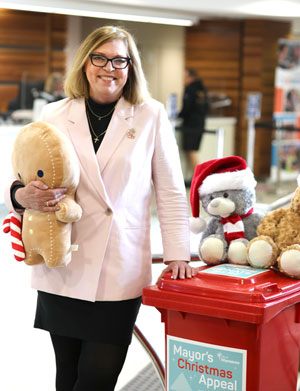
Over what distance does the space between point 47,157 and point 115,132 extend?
9.1 inches

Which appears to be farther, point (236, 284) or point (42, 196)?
point (42, 196)

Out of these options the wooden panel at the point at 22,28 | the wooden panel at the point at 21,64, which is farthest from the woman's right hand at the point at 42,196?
the wooden panel at the point at 22,28

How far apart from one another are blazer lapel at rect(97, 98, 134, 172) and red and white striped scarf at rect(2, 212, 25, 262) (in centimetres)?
31

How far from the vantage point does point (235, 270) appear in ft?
6.05

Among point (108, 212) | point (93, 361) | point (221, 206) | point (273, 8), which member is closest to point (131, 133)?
point (108, 212)

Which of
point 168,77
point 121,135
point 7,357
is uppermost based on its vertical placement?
point 168,77

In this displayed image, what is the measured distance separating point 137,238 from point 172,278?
0.65ft

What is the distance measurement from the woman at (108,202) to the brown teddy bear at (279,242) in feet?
0.70

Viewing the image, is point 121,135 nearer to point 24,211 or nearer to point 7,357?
point 24,211

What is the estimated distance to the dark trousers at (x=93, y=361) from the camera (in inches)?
75.9

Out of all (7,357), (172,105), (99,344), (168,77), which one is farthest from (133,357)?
(168,77)

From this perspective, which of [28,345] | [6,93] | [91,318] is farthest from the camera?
[6,93]

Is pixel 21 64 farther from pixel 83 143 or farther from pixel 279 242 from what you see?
pixel 279 242

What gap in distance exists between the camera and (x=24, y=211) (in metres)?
1.93
